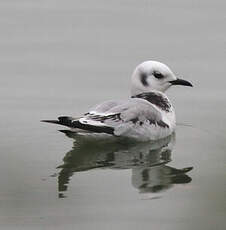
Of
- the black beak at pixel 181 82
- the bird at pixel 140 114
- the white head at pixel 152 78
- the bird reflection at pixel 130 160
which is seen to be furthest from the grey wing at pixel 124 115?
the black beak at pixel 181 82

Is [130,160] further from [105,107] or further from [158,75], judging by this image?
[158,75]

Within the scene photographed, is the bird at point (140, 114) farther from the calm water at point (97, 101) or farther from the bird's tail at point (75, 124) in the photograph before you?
the calm water at point (97, 101)

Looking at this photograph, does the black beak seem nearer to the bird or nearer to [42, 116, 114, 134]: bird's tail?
the bird

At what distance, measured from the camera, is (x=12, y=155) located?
9102mm

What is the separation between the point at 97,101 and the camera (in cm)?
1109

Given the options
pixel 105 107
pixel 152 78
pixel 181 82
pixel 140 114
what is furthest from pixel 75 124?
pixel 181 82

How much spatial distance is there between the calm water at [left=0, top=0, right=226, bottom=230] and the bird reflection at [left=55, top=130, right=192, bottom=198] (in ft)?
0.04

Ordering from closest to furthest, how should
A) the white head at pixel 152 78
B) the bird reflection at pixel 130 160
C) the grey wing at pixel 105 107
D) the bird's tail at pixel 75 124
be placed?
the bird reflection at pixel 130 160 < the bird's tail at pixel 75 124 < the grey wing at pixel 105 107 < the white head at pixel 152 78

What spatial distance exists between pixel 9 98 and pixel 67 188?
11.3 feet

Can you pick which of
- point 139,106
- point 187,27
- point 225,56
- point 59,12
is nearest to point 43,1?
point 59,12

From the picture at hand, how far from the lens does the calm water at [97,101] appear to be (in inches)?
281

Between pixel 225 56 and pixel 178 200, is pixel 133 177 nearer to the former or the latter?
pixel 178 200

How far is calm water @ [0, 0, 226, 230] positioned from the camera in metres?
7.12

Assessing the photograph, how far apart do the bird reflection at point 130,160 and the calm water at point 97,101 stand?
0.04 ft
